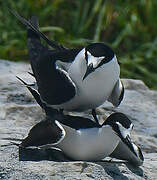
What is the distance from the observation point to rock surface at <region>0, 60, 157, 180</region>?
2.95 m

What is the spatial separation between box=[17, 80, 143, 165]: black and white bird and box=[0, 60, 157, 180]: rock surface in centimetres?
6

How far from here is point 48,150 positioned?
3.20 m

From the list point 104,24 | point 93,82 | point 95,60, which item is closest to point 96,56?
point 95,60

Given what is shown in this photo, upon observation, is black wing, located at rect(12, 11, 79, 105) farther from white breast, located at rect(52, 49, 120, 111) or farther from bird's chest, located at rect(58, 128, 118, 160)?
bird's chest, located at rect(58, 128, 118, 160)

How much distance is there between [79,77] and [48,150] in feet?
1.33

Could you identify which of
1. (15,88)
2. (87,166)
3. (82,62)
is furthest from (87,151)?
(15,88)

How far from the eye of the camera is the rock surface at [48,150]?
2951 millimetres

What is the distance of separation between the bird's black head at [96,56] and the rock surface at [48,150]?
18.0 inches

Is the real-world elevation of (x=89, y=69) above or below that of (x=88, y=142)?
above

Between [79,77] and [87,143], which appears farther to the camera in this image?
[79,77]

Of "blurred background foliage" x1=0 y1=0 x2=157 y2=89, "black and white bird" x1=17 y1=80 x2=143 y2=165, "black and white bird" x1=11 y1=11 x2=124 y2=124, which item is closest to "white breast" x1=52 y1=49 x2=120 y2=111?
"black and white bird" x1=11 y1=11 x2=124 y2=124

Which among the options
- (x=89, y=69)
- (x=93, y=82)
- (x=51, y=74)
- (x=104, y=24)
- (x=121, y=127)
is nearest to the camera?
(x=121, y=127)

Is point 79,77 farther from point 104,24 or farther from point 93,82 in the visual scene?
point 104,24

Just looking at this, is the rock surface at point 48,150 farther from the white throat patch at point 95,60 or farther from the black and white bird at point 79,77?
the white throat patch at point 95,60
